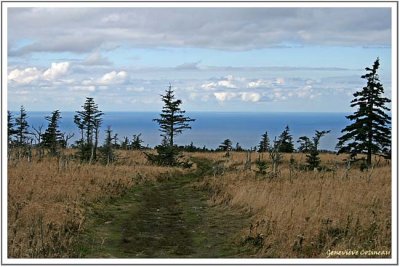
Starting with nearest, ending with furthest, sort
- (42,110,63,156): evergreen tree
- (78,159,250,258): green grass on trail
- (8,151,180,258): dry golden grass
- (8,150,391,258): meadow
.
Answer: (8,151,180,258): dry golden grass → (8,150,391,258): meadow → (78,159,250,258): green grass on trail → (42,110,63,156): evergreen tree

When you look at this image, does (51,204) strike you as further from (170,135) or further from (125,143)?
(125,143)

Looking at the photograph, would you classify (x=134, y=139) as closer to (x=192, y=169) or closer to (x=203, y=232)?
(x=192, y=169)

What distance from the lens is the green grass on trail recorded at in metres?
10.1

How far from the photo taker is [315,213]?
11461 mm

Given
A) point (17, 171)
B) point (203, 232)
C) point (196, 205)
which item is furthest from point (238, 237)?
point (17, 171)

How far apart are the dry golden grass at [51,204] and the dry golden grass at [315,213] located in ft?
14.5

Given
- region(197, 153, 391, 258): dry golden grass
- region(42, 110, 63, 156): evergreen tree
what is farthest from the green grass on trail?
region(42, 110, 63, 156): evergreen tree

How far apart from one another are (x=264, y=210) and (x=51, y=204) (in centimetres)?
635

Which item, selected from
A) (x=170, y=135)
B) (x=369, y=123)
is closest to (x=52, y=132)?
(x=170, y=135)

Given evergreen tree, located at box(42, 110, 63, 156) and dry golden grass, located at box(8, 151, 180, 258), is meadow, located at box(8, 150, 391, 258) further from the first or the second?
evergreen tree, located at box(42, 110, 63, 156)

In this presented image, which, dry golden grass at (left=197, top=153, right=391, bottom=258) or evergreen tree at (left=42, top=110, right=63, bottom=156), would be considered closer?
dry golden grass at (left=197, top=153, right=391, bottom=258)

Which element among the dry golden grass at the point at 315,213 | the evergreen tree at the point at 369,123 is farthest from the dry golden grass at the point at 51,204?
the evergreen tree at the point at 369,123

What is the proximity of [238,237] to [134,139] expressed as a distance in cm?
4240

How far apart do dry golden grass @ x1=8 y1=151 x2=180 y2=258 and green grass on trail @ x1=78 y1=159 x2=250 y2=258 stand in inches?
18.5
